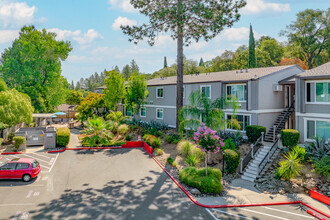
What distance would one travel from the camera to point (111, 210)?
1068 cm

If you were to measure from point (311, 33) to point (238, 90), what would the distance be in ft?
110

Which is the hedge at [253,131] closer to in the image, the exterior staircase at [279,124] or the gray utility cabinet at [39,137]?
the exterior staircase at [279,124]

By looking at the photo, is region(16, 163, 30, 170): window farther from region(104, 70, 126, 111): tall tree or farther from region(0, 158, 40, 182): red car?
region(104, 70, 126, 111): tall tree

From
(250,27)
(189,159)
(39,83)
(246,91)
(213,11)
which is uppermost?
(250,27)

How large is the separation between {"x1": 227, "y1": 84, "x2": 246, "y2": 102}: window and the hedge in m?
3.17

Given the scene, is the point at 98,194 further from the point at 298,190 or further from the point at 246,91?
the point at 246,91

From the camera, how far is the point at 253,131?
63.7 feet

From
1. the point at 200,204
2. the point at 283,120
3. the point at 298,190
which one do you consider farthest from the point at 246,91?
the point at 200,204

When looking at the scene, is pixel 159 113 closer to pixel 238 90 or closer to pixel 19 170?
pixel 238 90

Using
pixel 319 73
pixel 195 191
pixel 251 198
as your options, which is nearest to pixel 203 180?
pixel 195 191

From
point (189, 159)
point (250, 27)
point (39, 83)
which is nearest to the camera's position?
point (189, 159)

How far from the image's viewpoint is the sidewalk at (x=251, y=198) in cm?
1190

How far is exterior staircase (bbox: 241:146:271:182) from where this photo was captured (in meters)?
15.6

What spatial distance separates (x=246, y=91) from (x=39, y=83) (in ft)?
121
